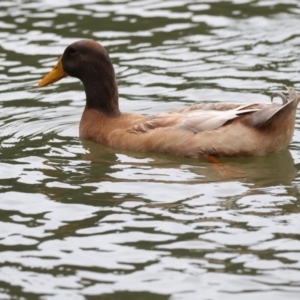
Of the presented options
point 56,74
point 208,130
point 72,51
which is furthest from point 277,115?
point 56,74

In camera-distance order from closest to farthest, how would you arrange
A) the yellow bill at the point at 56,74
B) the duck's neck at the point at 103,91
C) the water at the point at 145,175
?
the water at the point at 145,175
the duck's neck at the point at 103,91
the yellow bill at the point at 56,74

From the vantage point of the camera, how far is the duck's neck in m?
11.3

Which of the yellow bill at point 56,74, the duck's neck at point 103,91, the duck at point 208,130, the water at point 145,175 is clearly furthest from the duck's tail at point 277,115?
the yellow bill at point 56,74

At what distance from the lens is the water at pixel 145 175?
7195 mm

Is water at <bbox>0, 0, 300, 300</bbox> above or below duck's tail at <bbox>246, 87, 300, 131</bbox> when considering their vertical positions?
below

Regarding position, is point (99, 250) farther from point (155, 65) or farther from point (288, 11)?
point (288, 11)

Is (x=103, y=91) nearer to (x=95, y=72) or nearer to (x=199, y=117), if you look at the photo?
(x=95, y=72)

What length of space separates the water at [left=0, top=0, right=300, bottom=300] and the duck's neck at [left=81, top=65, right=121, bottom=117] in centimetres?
50

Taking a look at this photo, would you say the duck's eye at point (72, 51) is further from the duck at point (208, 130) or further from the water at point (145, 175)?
the water at point (145, 175)

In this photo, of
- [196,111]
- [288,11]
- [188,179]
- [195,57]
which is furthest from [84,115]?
[288,11]

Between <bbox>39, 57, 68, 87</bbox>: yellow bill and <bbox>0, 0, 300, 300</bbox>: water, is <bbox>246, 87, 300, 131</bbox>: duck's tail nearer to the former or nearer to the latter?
<bbox>0, 0, 300, 300</bbox>: water

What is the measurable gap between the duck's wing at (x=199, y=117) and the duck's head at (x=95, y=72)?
2.65 feet

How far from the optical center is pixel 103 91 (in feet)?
37.4

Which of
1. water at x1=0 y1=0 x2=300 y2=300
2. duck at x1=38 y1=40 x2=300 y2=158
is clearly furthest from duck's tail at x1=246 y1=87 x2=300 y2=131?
water at x1=0 y1=0 x2=300 y2=300
